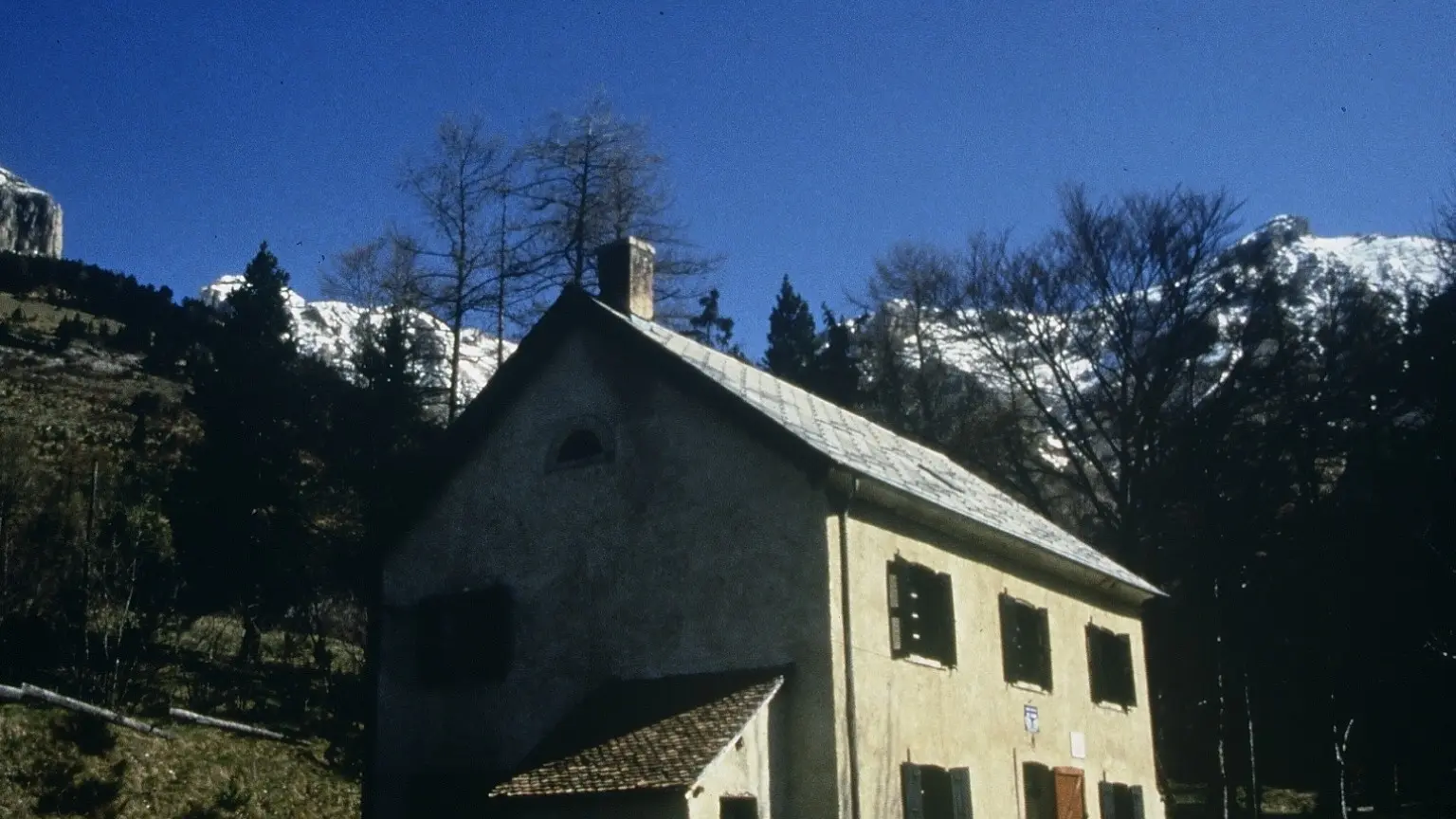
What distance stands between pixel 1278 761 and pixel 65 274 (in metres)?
70.4

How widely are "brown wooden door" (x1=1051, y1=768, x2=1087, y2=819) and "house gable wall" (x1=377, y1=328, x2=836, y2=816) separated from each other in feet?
20.7

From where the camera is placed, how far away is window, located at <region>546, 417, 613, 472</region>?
20.2 metres

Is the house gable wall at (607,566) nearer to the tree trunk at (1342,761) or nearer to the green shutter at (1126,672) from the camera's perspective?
the green shutter at (1126,672)

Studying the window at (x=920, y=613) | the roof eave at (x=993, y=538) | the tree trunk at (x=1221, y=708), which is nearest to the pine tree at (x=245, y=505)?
the roof eave at (x=993, y=538)

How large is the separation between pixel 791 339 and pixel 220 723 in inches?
1418

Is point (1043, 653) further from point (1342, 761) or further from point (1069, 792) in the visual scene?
point (1342, 761)

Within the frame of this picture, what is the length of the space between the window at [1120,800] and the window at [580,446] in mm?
10299

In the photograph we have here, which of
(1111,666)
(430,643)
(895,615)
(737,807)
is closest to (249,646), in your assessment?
(430,643)

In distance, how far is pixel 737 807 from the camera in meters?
16.4

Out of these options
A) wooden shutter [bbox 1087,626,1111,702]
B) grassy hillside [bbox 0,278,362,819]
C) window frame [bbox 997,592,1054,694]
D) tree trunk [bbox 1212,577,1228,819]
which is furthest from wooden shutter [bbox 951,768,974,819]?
tree trunk [bbox 1212,577,1228,819]

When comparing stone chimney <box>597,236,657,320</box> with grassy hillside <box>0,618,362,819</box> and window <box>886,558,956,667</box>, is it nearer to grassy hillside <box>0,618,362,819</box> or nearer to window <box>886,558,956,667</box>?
window <box>886,558,956,667</box>

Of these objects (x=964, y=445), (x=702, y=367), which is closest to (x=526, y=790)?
(x=702, y=367)

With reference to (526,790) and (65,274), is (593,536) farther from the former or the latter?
(65,274)

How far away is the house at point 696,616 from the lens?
681 inches
